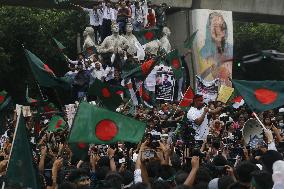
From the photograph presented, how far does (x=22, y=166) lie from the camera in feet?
19.1

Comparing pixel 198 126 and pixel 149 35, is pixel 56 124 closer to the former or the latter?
pixel 198 126

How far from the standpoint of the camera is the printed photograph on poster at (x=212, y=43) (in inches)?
1014

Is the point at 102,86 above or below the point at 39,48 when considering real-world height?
above

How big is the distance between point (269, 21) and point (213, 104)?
1839cm

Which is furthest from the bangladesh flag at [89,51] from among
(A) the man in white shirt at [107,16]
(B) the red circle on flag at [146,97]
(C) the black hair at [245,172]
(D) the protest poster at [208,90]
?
(C) the black hair at [245,172]

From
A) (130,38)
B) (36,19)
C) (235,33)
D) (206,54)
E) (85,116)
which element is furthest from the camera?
(235,33)

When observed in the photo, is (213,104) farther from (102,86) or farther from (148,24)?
(148,24)

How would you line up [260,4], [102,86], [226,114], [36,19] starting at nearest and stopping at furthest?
[102,86]
[226,114]
[260,4]
[36,19]

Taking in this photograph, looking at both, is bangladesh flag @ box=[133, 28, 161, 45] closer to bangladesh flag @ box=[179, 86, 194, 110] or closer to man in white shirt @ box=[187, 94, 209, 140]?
bangladesh flag @ box=[179, 86, 194, 110]

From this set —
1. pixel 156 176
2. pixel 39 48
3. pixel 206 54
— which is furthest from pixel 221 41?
pixel 156 176

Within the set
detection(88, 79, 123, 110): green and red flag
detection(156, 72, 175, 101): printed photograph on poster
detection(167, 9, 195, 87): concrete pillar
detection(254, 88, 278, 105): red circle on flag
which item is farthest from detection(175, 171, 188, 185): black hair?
detection(167, 9, 195, 87): concrete pillar

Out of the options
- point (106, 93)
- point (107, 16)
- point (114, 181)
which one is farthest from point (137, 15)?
point (114, 181)

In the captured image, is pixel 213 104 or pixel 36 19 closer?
pixel 213 104

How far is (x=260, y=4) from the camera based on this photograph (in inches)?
1140
